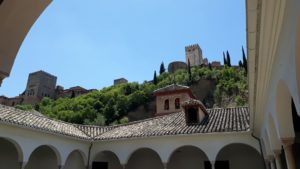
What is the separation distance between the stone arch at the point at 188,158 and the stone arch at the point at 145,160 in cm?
82

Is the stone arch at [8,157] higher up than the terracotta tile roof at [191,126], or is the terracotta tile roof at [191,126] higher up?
the terracotta tile roof at [191,126]

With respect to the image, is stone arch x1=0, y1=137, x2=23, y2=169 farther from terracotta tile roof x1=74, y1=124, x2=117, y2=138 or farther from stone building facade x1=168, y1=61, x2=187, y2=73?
stone building facade x1=168, y1=61, x2=187, y2=73

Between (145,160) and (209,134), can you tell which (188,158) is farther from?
(209,134)

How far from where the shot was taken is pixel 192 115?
1548 centimetres

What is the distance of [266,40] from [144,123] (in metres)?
13.7

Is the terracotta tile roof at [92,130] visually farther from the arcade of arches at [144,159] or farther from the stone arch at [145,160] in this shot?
the stone arch at [145,160]

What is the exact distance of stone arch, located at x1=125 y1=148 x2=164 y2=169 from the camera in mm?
15922

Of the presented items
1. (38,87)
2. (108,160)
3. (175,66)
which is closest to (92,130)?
(108,160)

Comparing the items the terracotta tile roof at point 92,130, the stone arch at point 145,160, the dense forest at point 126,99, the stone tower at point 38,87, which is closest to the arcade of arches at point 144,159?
the stone arch at point 145,160

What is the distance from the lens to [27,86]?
75.9m

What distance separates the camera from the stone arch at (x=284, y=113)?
5172mm

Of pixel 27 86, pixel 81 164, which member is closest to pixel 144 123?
pixel 81 164

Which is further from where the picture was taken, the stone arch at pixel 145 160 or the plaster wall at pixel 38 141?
the stone arch at pixel 145 160

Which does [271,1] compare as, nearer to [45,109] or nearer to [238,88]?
[238,88]
